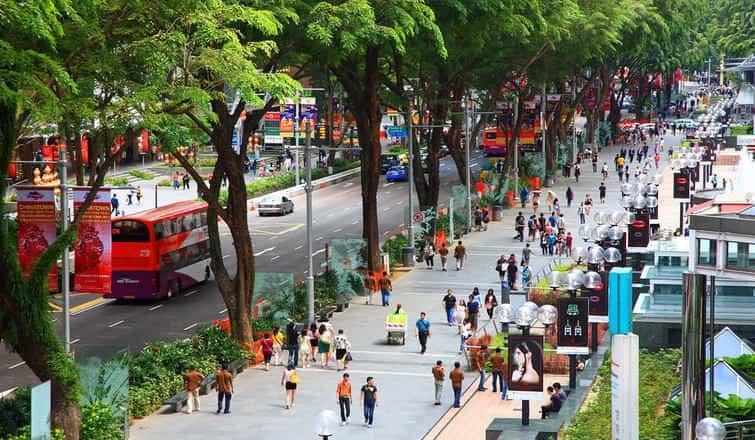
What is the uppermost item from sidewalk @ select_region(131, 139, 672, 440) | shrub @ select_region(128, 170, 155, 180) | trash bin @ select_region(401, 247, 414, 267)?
shrub @ select_region(128, 170, 155, 180)

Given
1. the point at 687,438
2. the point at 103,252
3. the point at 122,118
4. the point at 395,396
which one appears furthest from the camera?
the point at 395,396

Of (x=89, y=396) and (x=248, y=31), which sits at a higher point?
(x=248, y=31)

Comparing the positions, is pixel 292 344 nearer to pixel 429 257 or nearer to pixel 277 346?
pixel 277 346

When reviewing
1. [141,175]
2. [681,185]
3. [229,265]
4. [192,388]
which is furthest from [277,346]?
[141,175]

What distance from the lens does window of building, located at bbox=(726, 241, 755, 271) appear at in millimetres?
21703

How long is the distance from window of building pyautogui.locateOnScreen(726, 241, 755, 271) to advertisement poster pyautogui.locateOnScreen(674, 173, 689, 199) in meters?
36.2

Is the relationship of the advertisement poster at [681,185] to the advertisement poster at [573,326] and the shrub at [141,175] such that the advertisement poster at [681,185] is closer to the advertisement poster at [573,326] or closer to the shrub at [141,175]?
the advertisement poster at [573,326]

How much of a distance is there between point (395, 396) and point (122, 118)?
1147cm

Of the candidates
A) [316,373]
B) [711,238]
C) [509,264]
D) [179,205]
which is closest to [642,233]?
[509,264]

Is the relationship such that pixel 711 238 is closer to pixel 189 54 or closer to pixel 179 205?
pixel 189 54

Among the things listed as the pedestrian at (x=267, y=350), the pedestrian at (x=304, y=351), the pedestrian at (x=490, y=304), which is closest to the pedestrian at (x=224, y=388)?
the pedestrian at (x=267, y=350)

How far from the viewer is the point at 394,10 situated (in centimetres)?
4288

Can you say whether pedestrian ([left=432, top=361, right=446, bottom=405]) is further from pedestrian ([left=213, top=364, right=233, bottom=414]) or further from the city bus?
the city bus

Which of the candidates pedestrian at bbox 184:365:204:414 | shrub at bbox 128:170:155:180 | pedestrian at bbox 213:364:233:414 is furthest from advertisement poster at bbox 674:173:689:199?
shrub at bbox 128:170:155:180
